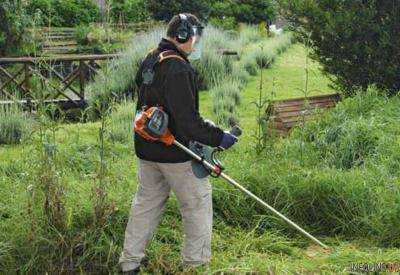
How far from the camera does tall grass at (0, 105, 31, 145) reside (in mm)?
8703

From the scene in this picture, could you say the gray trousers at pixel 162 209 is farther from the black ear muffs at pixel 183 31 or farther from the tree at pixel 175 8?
the tree at pixel 175 8

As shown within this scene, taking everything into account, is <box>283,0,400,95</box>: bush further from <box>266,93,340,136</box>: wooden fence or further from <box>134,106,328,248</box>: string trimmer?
<box>134,106,328,248</box>: string trimmer

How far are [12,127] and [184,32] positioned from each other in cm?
523

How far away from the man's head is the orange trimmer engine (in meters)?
0.45

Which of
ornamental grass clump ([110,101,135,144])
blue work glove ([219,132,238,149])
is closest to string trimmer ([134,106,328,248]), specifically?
blue work glove ([219,132,238,149])

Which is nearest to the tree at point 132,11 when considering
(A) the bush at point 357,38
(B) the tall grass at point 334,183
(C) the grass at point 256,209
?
(A) the bush at point 357,38

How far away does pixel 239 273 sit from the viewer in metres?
4.39

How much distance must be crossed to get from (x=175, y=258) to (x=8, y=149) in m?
4.10

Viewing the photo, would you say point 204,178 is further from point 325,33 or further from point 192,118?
point 325,33

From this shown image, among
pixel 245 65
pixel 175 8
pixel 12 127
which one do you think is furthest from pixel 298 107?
pixel 175 8

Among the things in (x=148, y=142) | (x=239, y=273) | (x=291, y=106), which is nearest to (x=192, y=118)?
(x=148, y=142)

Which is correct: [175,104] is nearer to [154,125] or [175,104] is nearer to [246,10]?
[154,125]

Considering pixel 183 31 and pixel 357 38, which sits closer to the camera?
pixel 183 31

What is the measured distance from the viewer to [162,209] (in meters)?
4.59
